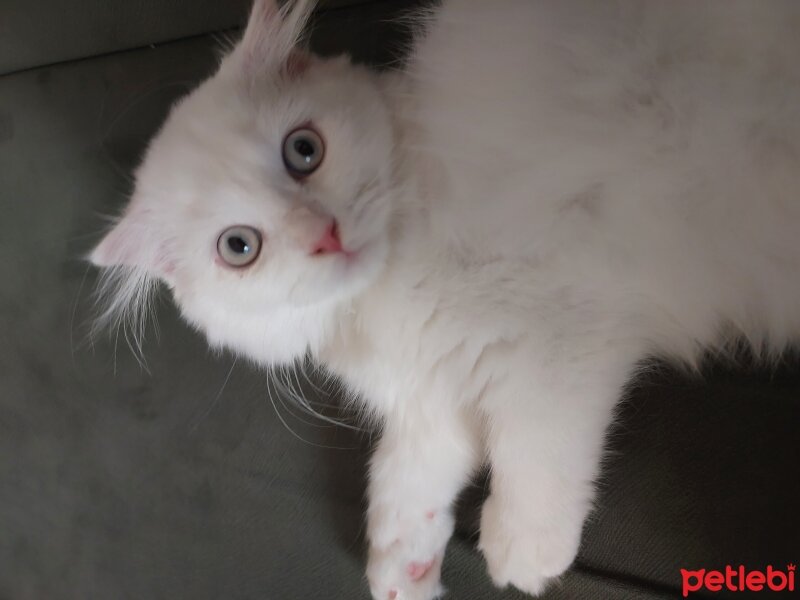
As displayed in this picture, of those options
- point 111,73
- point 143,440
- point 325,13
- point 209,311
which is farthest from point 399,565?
point 111,73

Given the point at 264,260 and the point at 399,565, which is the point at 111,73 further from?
the point at 399,565

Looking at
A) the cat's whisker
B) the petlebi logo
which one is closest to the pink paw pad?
the petlebi logo

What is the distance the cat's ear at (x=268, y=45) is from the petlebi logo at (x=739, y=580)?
1060mm

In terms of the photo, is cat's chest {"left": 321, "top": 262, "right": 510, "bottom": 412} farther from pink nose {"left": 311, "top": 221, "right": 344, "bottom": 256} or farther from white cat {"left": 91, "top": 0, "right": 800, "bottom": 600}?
pink nose {"left": 311, "top": 221, "right": 344, "bottom": 256}

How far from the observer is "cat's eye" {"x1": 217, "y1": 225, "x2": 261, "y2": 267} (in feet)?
2.95

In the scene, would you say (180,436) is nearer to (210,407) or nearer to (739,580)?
(210,407)

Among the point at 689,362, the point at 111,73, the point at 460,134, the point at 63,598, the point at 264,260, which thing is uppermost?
the point at 111,73

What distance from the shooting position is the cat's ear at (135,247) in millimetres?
1003

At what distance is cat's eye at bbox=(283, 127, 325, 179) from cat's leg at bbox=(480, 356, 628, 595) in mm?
438

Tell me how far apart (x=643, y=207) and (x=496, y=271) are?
22 cm

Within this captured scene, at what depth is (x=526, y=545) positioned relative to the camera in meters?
0.96

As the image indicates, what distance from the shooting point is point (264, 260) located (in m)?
0.88

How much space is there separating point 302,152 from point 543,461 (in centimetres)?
59

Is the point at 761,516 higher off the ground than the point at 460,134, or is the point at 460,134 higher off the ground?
the point at 460,134
